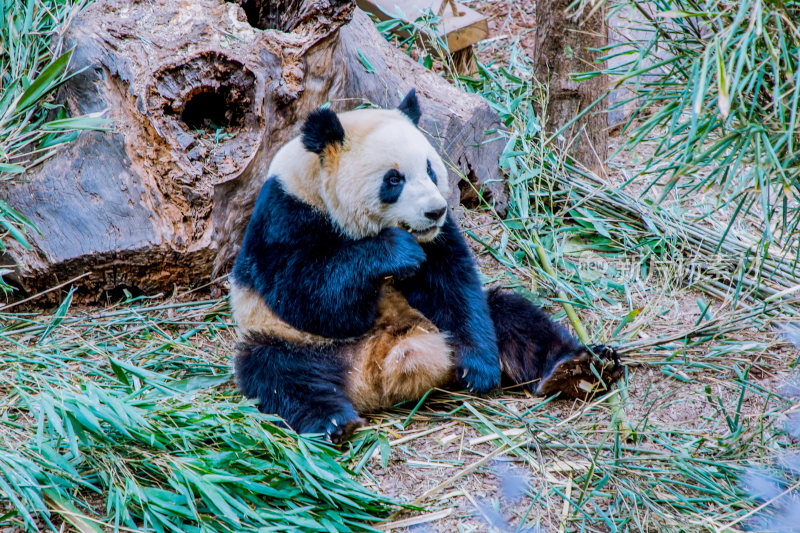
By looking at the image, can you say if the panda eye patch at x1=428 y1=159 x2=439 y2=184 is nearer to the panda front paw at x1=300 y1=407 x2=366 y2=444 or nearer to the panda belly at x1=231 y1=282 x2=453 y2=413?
the panda belly at x1=231 y1=282 x2=453 y2=413

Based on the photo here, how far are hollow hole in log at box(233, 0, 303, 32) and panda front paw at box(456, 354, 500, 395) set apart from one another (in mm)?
2271

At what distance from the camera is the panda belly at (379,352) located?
2988 mm

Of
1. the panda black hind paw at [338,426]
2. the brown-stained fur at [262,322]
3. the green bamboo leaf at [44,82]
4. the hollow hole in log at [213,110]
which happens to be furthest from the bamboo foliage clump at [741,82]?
the green bamboo leaf at [44,82]

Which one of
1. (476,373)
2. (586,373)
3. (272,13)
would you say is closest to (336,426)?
(476,373)

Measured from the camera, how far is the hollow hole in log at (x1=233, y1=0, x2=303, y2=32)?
4145 mm

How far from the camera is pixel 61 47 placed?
13.1 ft

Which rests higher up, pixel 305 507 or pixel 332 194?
pixel 332 194

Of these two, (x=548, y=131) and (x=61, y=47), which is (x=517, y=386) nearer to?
(x=548, y=131)

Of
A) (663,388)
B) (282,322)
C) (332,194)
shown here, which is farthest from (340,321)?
(663,388)

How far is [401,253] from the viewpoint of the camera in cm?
291

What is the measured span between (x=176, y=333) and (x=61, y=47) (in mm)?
1763

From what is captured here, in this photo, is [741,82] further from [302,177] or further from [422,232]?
[302,177]

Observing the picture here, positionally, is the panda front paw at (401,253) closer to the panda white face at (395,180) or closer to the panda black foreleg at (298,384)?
the panda white face at (395,180)

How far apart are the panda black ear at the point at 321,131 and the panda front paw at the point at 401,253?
0.43 metres
